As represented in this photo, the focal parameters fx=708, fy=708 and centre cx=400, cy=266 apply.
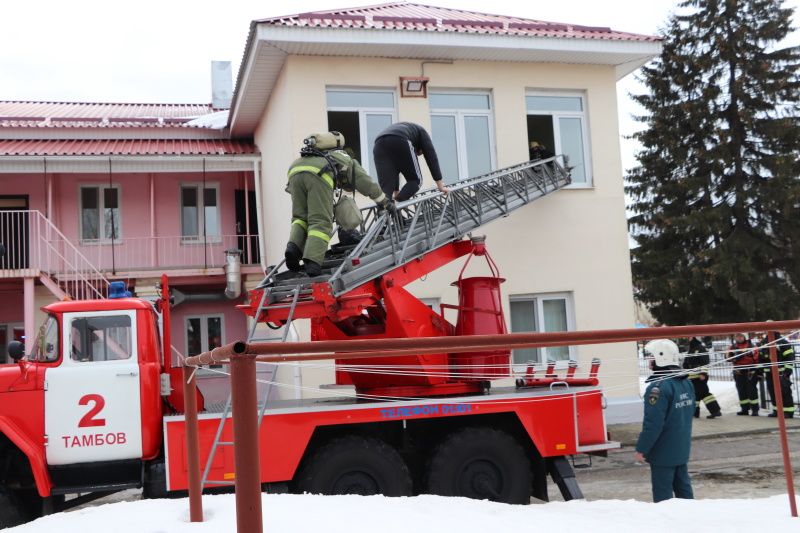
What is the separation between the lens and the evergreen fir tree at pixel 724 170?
60.1 feet

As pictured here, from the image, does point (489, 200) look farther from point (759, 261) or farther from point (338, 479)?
point (759, 261)

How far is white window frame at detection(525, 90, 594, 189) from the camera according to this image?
41.3 feet

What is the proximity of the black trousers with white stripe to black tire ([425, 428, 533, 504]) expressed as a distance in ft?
9.40

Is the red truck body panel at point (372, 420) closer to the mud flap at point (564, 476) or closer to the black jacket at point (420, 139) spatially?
the mud flap at point (564, 476)

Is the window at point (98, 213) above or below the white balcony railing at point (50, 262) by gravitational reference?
above

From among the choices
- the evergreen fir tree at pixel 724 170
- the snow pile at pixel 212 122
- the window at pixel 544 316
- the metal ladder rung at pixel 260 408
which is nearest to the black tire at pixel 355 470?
the metal ladder rung at pixel 260 408

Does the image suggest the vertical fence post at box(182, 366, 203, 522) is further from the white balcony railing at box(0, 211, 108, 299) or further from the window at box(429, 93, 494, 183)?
the white balcony railing at box(0, 211, 108, 299)

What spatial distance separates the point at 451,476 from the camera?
6.71 metres

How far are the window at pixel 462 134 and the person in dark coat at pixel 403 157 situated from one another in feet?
13.0

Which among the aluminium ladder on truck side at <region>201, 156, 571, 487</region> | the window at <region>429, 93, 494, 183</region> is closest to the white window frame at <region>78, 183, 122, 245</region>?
the window at <region>429, 93, 494, 183</region>

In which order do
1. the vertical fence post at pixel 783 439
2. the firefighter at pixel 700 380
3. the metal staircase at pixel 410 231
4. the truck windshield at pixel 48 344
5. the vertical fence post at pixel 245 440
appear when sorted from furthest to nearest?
the firefighter at pixel 700 380
the metal staircase at pixel 410 231
the truck windshield at pixel 48 344
the vertical fence post at pixel 783 439
the vertical fence post at pixel 245 440

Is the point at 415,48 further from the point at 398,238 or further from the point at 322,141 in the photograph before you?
the point at 322,141

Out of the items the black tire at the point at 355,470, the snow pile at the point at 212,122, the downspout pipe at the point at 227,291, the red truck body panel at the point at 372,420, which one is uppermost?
the snow pile at the point at 212,122

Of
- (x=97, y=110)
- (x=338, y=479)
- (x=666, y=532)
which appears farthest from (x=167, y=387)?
(x=97, y=110)
